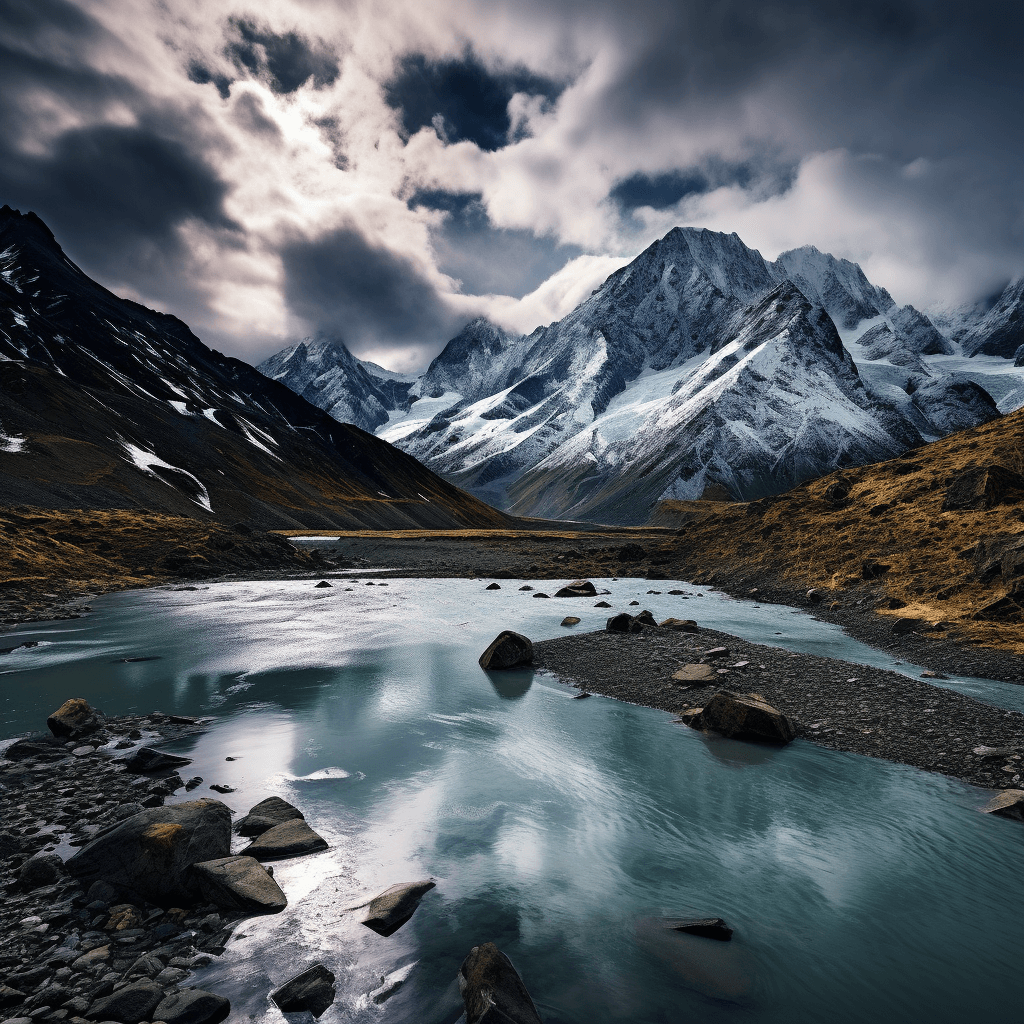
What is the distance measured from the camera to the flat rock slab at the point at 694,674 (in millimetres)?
20844

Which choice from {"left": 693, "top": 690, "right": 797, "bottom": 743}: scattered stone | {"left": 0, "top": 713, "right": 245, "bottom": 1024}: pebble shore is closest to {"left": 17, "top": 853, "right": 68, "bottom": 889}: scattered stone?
{"left": 0, "top": 713, "right": 245, "bottom": 1024}: pebble shore

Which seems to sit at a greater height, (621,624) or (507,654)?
(621,624)

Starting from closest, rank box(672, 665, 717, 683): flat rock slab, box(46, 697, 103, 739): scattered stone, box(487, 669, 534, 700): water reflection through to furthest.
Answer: box(46, 697, 103, 739): scattered stone
box(672, 665, 717, 683): flat rock slab
box(487, 669, 534, 700): water reflection

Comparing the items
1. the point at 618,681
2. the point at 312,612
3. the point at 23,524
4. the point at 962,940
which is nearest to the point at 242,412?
the point at 23,524

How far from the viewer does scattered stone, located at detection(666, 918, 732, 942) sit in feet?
28.4

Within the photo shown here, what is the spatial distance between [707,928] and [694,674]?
42.8ft

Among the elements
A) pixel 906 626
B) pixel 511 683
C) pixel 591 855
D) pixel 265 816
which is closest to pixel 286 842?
pixel 265 816

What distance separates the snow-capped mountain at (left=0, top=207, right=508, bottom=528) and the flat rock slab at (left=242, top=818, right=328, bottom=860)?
76.6m

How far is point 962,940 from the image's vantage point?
28.8 ft

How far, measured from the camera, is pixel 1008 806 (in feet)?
38.3

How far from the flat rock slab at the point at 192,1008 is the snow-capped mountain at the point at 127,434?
79899mm

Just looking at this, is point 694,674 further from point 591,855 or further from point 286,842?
point 286,842

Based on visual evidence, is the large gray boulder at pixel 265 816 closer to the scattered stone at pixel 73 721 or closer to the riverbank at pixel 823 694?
the scattered stone at pixel 73 721

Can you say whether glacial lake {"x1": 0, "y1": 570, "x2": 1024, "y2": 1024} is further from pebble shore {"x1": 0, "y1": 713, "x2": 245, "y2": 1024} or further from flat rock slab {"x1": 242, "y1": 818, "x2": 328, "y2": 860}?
pebble shore {"x1": 0, "y1": 713, "x2": 245, "y2": 1024}
